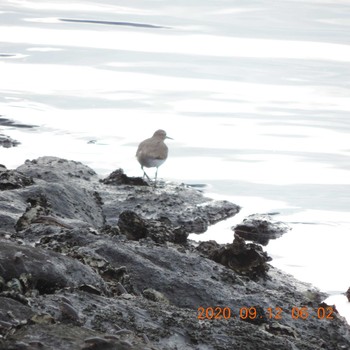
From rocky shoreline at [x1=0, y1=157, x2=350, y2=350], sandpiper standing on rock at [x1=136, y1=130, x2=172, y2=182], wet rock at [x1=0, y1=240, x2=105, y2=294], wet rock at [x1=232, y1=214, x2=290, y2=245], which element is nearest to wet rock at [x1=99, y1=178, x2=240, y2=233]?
rocky shoreline at [x1=0, y1=157, x2=350, y2=350]

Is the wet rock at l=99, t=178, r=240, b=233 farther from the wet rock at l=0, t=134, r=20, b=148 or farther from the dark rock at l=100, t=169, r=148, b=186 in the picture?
the wet rock at l=0, t=134, r=20, b=148

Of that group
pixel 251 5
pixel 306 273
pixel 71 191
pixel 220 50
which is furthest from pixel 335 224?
pixel 251 5

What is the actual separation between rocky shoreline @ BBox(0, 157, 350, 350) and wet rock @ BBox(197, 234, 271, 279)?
0.01 meters

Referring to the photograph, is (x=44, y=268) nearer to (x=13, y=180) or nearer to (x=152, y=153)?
(x=13, y=180)

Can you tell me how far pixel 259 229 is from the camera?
36.5 feet

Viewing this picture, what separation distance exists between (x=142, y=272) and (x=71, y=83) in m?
10.4

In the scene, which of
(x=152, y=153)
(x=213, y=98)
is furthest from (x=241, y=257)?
(x=213, y=98)

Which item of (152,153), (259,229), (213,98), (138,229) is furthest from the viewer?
(213,98)

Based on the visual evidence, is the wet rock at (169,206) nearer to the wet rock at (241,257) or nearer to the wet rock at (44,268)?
the wet rock at (241,257)

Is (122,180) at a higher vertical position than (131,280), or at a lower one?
lower

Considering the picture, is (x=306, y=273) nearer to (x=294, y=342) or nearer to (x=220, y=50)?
(x=294, y=342)

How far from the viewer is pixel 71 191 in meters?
9.98

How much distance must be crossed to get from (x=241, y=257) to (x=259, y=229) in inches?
99.9

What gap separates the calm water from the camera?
40.3ft
